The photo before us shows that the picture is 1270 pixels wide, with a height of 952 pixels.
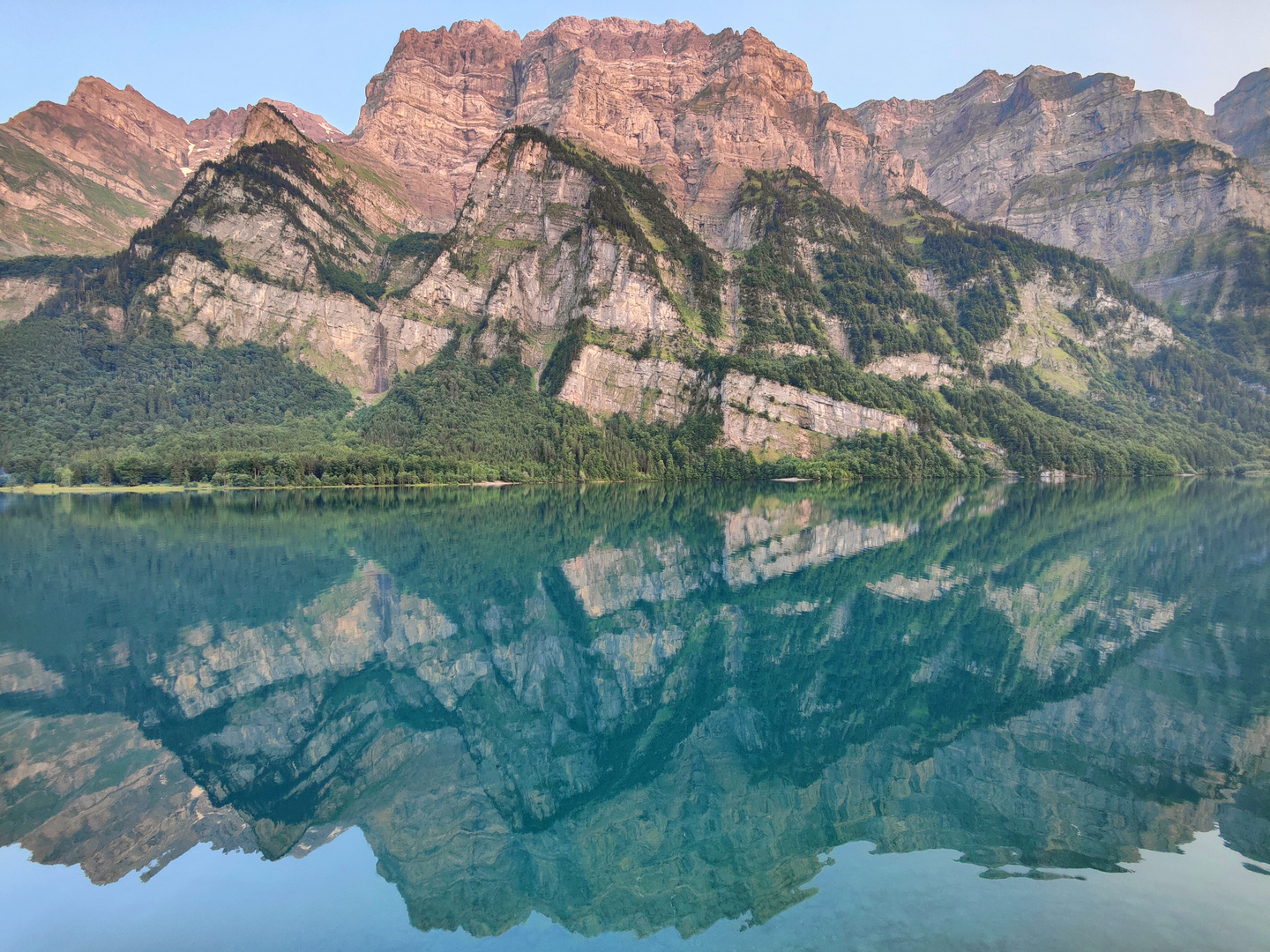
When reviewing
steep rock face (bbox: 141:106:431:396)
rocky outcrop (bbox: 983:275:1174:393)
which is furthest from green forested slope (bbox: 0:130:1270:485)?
steep rock face (bbox: 141:106:431:396)

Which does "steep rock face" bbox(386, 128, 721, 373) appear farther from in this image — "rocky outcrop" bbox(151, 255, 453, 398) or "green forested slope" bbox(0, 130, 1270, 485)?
"rocky outcrop" bbox(151, 255, 453, 398)

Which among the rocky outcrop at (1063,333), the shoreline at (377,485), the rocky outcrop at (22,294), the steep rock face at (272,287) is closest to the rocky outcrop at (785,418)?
the shoreline at (377,485)

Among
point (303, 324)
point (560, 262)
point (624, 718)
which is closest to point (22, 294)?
point (303, 324)

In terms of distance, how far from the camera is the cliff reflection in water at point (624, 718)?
10.1 meters

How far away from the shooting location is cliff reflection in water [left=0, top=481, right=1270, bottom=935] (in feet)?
33.1

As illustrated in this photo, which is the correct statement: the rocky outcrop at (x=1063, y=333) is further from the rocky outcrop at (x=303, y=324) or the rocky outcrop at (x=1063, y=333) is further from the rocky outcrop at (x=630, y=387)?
the rocky outcrop at (x=303, y=324)

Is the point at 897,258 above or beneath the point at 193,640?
above

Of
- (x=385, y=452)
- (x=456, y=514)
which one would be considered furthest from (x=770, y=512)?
(x=385, y=452)

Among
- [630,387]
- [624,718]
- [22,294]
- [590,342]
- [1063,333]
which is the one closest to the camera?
[624,718]

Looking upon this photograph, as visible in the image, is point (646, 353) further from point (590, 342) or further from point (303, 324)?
point (303, 324)

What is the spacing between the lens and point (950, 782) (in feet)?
38.5

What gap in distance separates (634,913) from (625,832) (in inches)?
78.0

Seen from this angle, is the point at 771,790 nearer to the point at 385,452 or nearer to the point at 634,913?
the point at 634,913

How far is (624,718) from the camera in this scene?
50.6 ft
